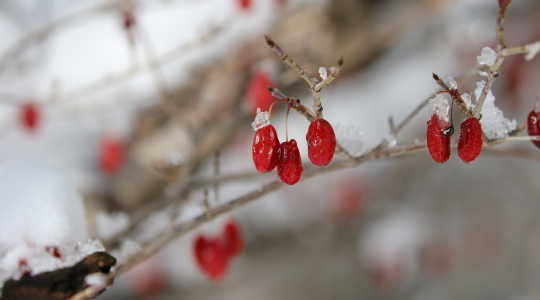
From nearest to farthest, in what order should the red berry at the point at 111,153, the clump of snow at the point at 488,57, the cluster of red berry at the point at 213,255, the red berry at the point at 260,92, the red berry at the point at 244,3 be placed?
the clump of snow at the point at 488,57
the cluster of red berry at the point at 213,255
the red berry at the point at 260,92
the red berry at the point at 244,3
the red berry at the point at 111,153

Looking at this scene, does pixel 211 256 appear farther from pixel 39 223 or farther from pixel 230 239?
pixel 39 223

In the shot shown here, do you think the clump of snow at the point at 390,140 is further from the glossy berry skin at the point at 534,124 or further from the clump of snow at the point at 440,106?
the glossy berry skin at the point at 534,124

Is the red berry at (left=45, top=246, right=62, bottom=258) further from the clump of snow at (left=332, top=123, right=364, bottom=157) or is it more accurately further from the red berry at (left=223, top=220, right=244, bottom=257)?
the clump of snow at (left=332, top=123, right=364, bottom=157)

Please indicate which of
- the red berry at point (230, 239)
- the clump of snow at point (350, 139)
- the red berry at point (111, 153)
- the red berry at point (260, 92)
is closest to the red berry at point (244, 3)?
the red berry at point (260, 92)

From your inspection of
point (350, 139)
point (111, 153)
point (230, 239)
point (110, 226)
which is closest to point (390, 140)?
point (350, 139)

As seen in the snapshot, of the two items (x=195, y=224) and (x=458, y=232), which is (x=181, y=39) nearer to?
(x=195, y=224)
